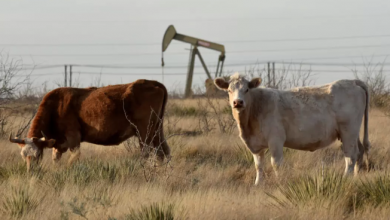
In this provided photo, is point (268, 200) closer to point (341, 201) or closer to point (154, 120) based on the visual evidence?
point (341, 201)

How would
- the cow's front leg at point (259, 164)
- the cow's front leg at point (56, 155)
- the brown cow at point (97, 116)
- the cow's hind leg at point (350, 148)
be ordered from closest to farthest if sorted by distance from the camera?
1. the cow's front leg at point (259, 164)
2. the cow's hind leg at point (350, 148)
3. the cow's front leg at point (56, 155)
4. the brown cow at point (97, 116)

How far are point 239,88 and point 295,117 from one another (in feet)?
3.42

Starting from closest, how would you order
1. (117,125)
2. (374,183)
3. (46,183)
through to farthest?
1. (374,183)
2. (46,183)
3. (117,125)

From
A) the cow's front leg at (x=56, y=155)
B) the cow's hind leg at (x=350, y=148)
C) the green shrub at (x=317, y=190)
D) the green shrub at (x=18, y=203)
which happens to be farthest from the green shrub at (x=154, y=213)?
the cow's front leg at (x=56, y=155)

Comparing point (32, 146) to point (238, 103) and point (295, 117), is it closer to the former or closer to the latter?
point (238, 103)

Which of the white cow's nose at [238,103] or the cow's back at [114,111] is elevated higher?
the white cow's nose at [238,103]

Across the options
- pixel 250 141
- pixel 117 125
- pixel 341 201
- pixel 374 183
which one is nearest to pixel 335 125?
pixel 250 141

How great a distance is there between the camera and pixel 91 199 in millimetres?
6531

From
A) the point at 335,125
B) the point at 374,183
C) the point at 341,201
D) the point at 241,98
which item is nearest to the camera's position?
the point at 341,201

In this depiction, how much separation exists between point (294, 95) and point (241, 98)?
1.16 meters

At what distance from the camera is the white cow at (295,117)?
8797 millimetres

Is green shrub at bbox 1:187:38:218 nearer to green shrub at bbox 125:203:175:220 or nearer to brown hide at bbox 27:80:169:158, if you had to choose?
green shrub at bbox 125:203:175:220

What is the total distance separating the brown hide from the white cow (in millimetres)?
2234

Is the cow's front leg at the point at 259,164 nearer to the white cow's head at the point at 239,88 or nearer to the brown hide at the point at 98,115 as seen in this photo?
the white cow's head at the point at 239,88
